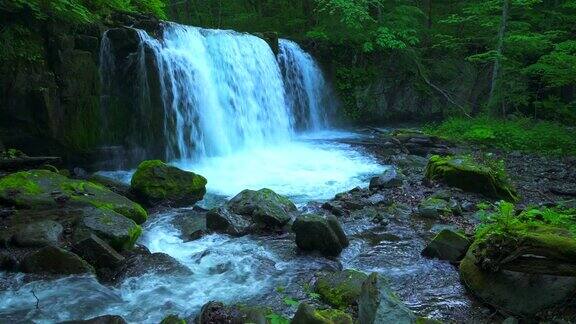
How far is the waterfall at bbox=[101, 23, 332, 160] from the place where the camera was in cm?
1273

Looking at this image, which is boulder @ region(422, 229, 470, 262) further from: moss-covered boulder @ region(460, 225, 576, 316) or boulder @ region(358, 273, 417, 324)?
boulder @ region(358, 273, 417, 324)

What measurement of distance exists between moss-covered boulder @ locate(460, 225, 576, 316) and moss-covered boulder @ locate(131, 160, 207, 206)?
5817 mm

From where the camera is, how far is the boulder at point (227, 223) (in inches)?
295

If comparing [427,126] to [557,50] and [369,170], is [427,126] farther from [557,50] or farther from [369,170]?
[369,170]

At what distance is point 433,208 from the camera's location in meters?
8.35

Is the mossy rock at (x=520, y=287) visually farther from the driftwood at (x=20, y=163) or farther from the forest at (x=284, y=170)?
the driftwood at (x=20, y=163)

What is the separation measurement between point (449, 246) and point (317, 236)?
1.78m

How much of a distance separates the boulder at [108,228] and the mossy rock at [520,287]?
14.7 ft

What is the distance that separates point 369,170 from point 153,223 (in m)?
6.54

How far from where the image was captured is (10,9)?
9750 mm

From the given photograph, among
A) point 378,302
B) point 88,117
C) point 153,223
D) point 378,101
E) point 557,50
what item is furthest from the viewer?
point 378,101

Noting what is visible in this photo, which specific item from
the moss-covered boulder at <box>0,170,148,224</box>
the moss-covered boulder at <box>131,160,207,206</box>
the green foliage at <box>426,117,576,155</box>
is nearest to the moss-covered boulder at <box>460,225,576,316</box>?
the moss-covered boulder at <box>0,170,148,224</box>

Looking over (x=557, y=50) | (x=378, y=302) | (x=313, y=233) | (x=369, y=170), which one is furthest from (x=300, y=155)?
(x=378, y=302)

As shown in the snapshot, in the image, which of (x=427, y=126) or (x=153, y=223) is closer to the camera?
(x=153, y=223)
